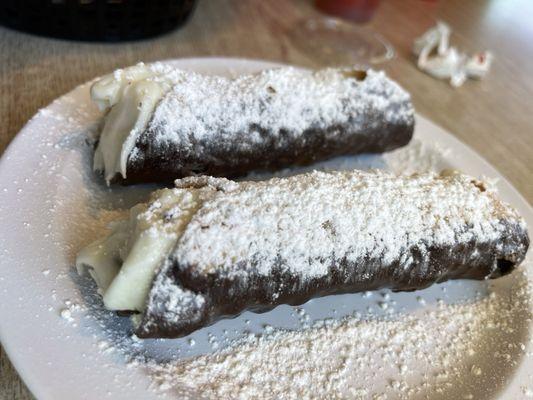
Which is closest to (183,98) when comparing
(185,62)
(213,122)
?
(213,122)

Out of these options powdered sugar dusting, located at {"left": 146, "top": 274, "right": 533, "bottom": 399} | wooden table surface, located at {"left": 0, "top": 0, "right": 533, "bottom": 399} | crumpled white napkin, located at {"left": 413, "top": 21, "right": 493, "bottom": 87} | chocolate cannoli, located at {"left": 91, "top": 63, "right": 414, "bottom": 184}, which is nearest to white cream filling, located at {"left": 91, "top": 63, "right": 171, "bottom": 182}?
chocolate cannoli, located at {"left": 91, "top": 63, "right": 414, "bottom": 184}

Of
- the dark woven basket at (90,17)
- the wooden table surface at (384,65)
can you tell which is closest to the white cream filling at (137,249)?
the wooden table surface at (384,65)

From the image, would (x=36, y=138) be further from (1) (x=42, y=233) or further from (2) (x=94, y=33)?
(2) (x=94, y=33)

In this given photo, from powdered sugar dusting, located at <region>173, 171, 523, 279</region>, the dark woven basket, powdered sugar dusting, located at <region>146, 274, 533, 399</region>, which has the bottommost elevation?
the dark woven basket

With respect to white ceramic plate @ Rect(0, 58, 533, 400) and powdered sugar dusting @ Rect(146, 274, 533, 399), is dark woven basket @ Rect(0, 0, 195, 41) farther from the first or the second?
powdered sugar dusting @ Rect(146, 274, 533, 399)

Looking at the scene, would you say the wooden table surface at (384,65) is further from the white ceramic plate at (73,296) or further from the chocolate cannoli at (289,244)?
the chocolate cannoli at (289,244)
